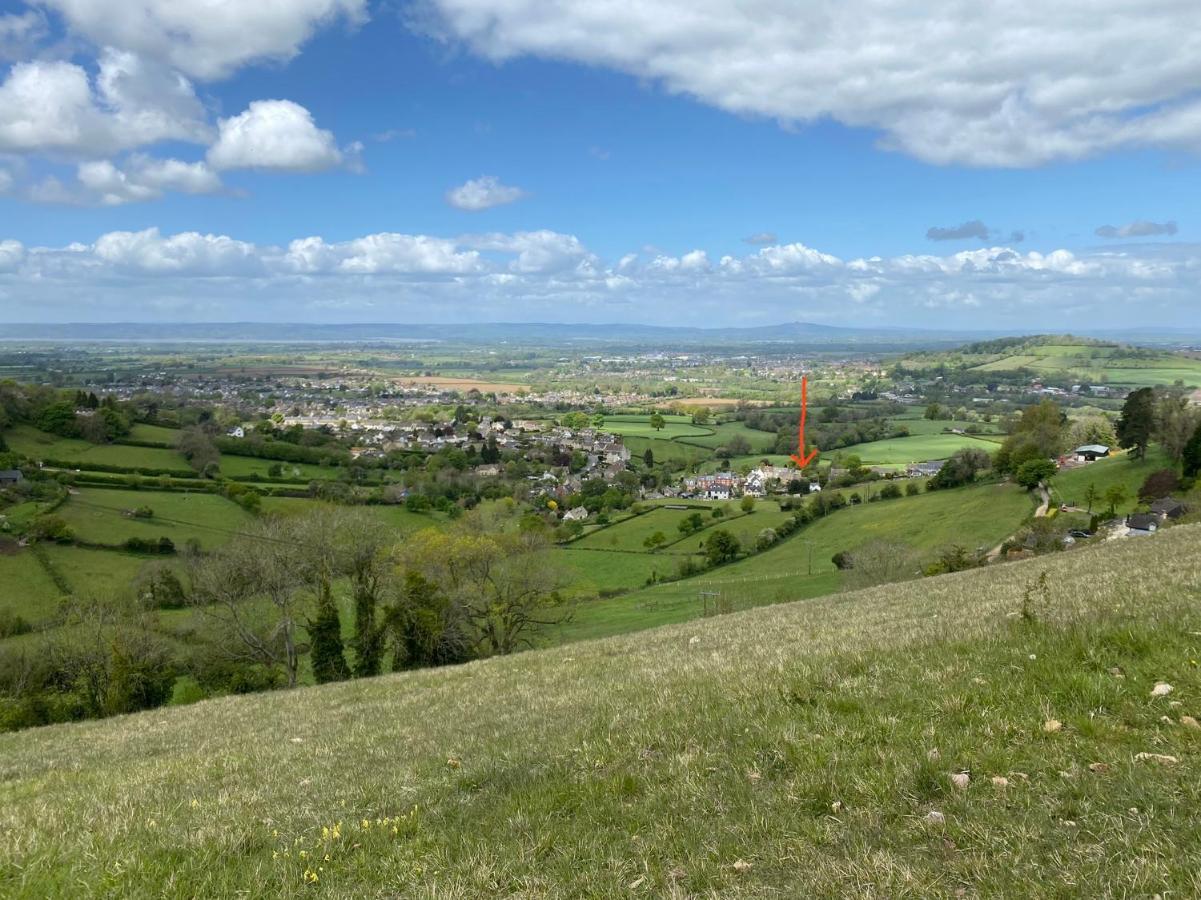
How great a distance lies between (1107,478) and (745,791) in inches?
3447

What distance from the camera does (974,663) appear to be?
380 inches

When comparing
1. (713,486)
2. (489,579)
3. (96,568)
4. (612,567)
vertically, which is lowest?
(612,567)

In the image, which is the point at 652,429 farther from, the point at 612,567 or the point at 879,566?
the point at 879,566

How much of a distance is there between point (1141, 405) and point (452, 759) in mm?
91664

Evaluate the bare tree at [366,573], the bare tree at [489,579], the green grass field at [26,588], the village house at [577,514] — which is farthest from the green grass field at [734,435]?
the green grass field at [26,588]

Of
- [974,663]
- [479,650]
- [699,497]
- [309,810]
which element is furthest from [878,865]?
[699,497]

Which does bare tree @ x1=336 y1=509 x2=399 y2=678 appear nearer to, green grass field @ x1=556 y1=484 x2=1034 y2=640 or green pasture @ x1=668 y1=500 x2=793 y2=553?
green grass field @ x1=556 y1=484 x2=1034 y2=640

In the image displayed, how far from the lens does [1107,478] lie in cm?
7769

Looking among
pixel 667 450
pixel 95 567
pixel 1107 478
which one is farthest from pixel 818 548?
pixel 95 567

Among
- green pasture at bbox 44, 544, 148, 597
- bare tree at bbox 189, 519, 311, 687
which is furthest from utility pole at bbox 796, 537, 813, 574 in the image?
green pasture at bbox 44, 544, 148, 597

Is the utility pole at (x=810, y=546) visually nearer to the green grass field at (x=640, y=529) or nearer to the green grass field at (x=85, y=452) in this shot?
the green grass field at (x=640, y=529)

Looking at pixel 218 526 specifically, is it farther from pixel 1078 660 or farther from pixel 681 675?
pixel 1078 660

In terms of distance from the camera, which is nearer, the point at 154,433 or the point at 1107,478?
the point at 1107,478

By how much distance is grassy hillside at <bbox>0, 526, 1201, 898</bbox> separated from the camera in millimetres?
5480
